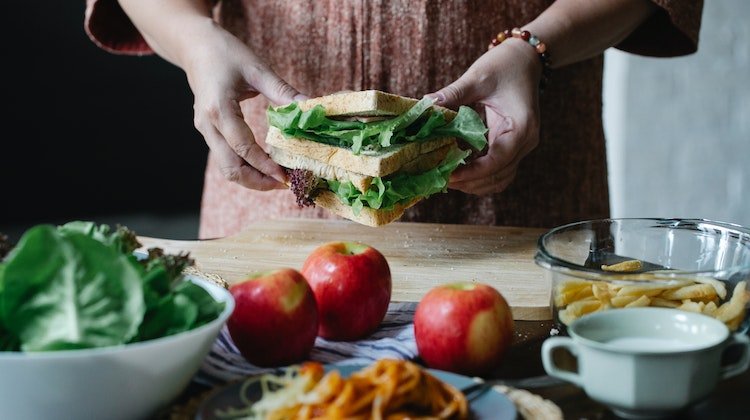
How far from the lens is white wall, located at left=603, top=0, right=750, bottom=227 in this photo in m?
3.73

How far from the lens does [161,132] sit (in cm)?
496

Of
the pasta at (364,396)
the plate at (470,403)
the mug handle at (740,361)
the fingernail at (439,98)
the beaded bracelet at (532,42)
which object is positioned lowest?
the plate at (470,403)

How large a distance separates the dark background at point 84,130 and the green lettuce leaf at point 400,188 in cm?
323

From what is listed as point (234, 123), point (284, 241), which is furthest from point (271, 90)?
point (284, 241)

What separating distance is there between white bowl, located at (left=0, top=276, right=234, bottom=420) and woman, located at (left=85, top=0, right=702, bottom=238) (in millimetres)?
925

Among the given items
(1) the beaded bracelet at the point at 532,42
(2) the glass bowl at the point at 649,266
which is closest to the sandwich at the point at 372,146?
(1) the beaded bracelet at the point at 532,42

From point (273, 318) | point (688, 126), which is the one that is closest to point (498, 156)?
point (273, 318)

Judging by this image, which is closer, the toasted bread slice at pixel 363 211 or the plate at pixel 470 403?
the plate at pixel 470 403

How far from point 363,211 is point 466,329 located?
0.76 meters

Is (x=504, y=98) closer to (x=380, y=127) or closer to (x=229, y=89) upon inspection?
(x=380, y=127)

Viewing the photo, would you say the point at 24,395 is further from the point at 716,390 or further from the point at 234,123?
Result: the point at 234,123

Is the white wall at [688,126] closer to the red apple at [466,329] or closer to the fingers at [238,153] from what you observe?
the fingers at [238,153]

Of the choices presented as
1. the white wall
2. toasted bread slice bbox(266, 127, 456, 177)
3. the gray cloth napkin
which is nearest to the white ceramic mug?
the gray cloth napkin

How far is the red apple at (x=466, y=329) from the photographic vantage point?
1172 mm
